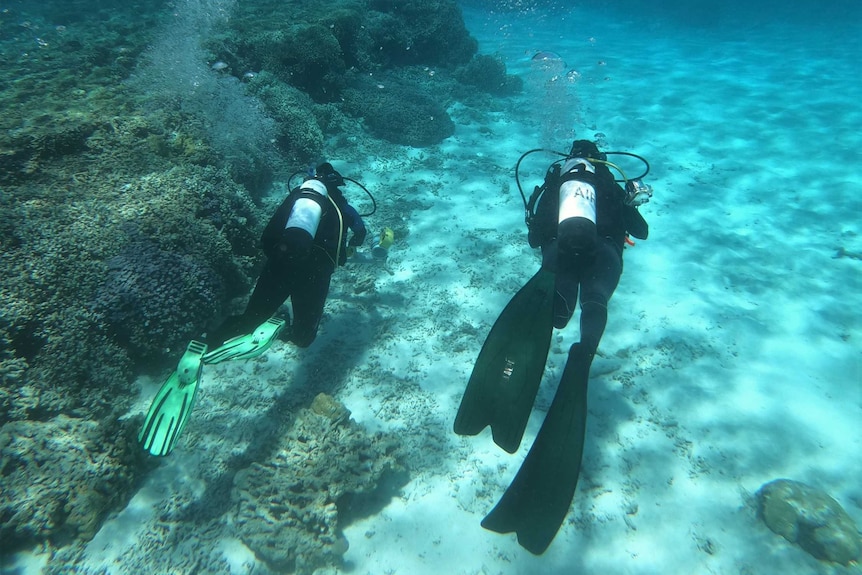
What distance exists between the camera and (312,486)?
363cm

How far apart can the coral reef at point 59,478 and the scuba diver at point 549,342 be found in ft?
10.6

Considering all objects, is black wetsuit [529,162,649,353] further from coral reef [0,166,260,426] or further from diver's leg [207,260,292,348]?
coral reef [0,166,260,426]

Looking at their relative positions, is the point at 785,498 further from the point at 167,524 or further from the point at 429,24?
the point at 429,24

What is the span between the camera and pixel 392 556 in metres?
3.45

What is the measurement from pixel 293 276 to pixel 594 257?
322 centimetres

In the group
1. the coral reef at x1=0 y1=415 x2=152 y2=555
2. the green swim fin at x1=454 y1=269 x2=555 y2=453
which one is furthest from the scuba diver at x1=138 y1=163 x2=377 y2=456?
the green swim fin at x1=454 y1=269 x2=555 y2=453

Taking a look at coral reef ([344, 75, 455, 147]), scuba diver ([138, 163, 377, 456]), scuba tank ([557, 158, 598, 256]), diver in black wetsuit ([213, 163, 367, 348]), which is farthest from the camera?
coral reef ([344, 75, 455, 147])

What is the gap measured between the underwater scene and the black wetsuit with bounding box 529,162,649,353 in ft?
0.12

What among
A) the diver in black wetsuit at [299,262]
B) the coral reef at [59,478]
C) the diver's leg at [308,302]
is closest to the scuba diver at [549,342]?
the diver's leg at [308,302]

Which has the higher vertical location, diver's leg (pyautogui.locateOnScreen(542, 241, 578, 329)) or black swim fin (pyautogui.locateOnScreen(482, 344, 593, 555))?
diver's leg (pyautogui.locateOnScreen(542, 241, 578, 329))

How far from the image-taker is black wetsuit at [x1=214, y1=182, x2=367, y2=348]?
13.1 ft

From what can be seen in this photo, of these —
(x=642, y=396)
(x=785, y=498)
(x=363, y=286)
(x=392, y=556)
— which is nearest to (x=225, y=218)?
(x=363, y=286)

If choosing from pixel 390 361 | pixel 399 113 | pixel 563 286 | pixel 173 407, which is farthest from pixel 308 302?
pixel 399 113

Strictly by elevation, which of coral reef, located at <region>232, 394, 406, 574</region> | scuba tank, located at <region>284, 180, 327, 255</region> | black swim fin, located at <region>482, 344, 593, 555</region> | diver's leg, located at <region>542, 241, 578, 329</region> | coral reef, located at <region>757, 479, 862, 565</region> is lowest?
coral reef, located at <region>757, 479, 862, 565</region>
